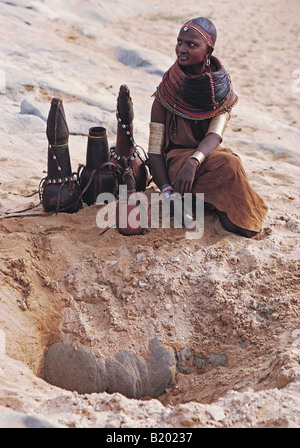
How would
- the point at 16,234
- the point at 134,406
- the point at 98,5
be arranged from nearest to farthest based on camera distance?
1. the point at 134,406
2. the point at 16,234
3. the point at 98,5

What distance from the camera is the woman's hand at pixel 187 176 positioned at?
135 inches

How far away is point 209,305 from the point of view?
122 inches

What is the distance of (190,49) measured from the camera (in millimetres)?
3275

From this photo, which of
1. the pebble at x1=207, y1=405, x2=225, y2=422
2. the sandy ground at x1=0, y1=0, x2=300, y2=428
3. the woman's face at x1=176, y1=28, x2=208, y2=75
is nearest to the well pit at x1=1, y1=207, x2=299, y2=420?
the sandy ground at x1=0, y1=0, x2=300, y2=428

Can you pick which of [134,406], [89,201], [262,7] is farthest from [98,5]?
[134,406]

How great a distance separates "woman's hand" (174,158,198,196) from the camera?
3428 mm

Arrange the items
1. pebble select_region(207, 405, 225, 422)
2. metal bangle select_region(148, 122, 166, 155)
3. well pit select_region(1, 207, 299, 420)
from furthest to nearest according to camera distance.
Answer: metal bangle select_region(148, 122, 166, 155) → well pit select_region(1, 207, 299, 420) → pebble select_region(207, 405, 225, 422)

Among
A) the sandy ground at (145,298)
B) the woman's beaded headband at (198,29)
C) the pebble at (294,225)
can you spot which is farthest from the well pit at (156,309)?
the woman's beaded headband at (198,29)

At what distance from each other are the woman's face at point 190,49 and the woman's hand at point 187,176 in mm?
644

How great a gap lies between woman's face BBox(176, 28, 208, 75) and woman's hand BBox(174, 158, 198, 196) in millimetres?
644

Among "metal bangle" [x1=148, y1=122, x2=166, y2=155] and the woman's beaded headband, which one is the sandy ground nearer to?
"metal bangle" [x1=148, y1=122, x2=166, y2=155]

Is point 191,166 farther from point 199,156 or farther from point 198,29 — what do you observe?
point 198,29
